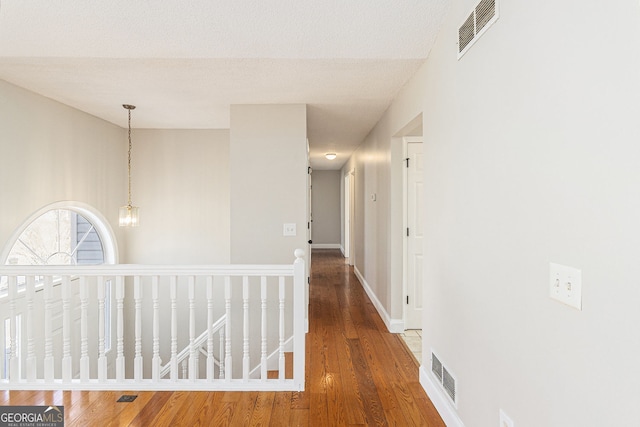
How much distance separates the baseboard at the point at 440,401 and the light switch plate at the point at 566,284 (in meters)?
1.13

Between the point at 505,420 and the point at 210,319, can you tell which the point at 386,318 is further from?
the point at 505,420

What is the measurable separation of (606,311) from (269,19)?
2209mm

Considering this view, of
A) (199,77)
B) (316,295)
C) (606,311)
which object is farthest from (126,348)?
(606,311)

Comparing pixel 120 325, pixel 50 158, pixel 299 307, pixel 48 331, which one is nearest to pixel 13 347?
pixel 48 331

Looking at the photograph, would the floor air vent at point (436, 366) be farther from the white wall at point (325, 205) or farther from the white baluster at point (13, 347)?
the white wall at point (325, 205)

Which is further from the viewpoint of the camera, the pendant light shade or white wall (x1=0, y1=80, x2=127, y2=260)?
the pendant light shade

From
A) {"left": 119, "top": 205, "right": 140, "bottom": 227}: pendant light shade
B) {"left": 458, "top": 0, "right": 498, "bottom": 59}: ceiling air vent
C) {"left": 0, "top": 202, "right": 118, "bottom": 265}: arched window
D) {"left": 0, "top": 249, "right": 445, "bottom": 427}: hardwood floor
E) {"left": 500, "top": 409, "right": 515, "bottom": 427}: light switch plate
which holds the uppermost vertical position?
{"left": 458, "top": 0, "right": 498, "bottom": 59}: ceiling air vent

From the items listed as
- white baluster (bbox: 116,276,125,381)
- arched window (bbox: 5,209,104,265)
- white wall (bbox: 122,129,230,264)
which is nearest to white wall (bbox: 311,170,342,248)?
white wall (bbox: 122,129,230,264)

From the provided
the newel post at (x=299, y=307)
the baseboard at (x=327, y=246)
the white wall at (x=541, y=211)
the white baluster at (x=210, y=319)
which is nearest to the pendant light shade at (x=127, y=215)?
the white baluster at (x=210, y=319)

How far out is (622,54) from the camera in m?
0.90

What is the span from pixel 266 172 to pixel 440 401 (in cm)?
246

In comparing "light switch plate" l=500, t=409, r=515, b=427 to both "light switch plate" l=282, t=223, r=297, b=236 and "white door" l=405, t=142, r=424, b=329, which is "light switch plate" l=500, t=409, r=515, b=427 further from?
"light switch plate" l=282, t=223, r=297, b=236

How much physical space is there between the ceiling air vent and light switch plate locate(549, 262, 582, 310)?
111 centimetres

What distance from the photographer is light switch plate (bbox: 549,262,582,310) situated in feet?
3.49
